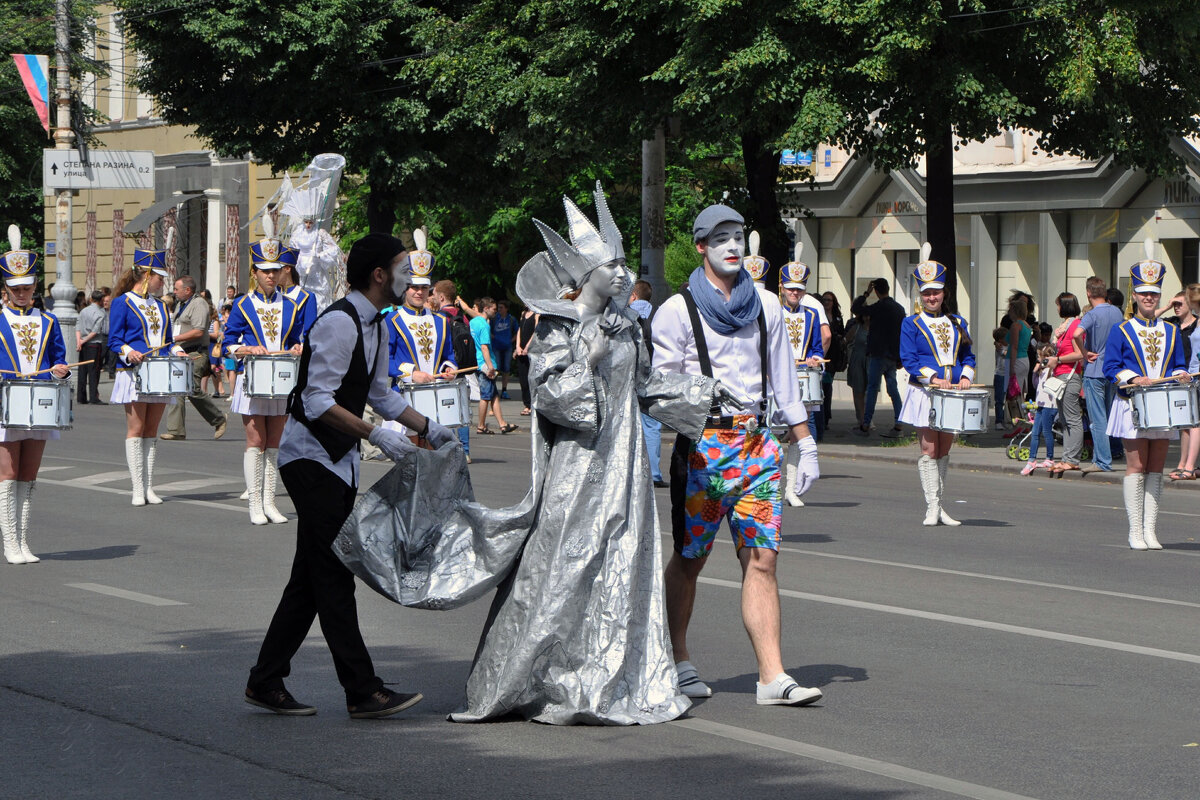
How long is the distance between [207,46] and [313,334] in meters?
26.2

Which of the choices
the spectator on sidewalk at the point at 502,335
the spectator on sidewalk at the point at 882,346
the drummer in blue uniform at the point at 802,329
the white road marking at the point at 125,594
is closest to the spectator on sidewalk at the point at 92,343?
the spectator on sidewalk at the point at 502,335

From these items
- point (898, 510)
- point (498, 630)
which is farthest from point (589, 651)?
point (898, 510)

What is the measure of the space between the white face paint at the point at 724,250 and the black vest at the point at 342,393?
4.73 feet

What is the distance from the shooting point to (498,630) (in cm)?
669

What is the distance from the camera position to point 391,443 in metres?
6.79

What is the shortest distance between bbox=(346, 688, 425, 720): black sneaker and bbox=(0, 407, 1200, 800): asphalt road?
59mm

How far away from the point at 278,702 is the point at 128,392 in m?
8.36

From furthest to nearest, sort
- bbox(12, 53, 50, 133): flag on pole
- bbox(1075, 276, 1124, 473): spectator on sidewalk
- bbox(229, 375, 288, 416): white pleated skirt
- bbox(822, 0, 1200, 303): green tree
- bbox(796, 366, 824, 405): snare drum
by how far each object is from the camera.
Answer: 1. bbox(12, 53, 50, 133): flag on pole
2. bbox(822, 0, 1200, 303): green tree
3. bbox(1075, 276, 1124, 473): spectator on sidewalk
4. bbox(796, 366, 824, 405): snare drum
5. bbox(229, 375, 288, 416): white pleated skirt

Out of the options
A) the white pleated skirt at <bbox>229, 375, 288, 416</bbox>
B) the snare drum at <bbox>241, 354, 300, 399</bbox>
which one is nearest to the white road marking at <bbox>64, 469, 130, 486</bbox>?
the white pleated skirt at <bbox>229, 375, 288, 416</bbox>

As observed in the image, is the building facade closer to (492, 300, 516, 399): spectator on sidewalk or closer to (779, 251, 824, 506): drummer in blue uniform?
(492, 300, 516, 399): spectator on sidewalk

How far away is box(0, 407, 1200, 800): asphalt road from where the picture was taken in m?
6.07

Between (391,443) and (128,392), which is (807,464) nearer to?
(391,443)

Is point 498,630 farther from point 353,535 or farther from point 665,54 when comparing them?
point 665,54

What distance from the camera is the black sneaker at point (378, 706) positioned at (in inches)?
273
